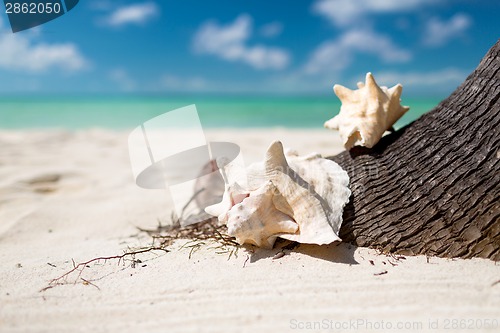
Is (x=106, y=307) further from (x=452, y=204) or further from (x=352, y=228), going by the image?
(x=452, y=204)

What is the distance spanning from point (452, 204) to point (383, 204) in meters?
0.35

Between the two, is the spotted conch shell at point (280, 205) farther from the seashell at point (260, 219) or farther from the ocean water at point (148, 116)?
the ocean water at point (148, 116)

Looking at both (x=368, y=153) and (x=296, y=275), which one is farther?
(x=368, y=153)

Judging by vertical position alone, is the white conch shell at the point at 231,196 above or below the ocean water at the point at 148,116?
below

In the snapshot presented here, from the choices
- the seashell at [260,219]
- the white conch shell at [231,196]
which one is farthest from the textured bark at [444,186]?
the white conch shell at [231,196]

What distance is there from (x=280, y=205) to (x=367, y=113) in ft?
2.83

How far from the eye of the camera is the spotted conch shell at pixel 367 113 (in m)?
2.50

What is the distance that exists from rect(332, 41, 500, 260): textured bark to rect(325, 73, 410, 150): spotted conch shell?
0.18m

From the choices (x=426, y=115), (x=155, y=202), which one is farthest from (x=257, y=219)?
(x=155, y=202)

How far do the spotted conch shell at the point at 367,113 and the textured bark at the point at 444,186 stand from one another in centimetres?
18

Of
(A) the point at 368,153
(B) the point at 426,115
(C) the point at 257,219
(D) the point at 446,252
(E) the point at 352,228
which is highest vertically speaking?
(B) the point at 426,115

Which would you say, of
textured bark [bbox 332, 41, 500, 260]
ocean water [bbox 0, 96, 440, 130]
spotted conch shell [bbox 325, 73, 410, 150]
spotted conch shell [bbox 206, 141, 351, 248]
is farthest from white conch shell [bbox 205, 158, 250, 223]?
ocean water [bbox 0, 96, 440, 130]

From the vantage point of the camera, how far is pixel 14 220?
3.72 metres

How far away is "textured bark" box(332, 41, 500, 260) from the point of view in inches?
80.0
